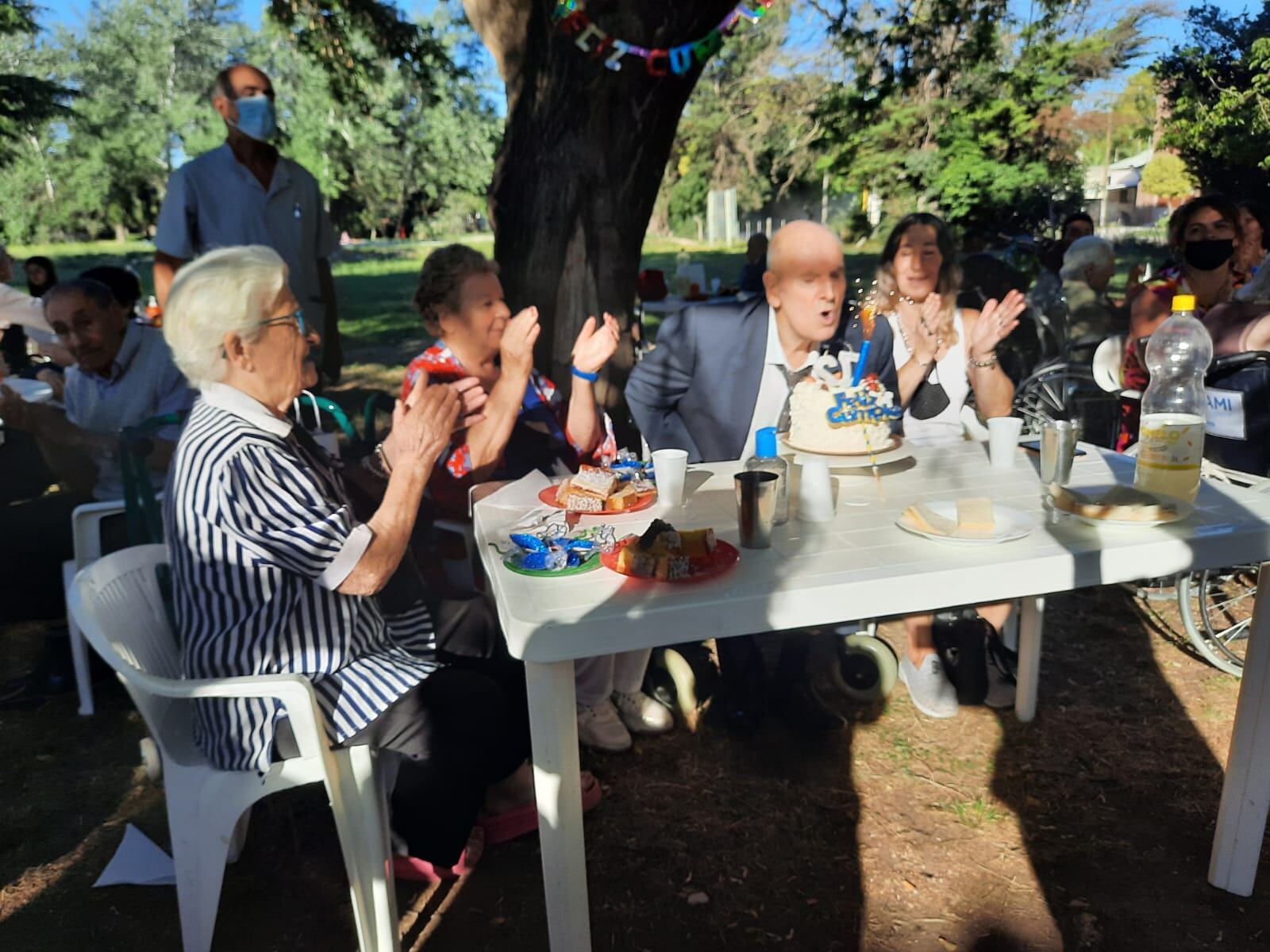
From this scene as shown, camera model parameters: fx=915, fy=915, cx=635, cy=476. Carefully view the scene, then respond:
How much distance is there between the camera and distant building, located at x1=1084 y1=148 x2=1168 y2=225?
44.6 feet

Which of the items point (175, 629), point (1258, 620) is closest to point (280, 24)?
point (175, 629)

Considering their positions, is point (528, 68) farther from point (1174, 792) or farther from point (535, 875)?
point (1174, 792)

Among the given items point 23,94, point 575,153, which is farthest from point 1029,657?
point 23,94

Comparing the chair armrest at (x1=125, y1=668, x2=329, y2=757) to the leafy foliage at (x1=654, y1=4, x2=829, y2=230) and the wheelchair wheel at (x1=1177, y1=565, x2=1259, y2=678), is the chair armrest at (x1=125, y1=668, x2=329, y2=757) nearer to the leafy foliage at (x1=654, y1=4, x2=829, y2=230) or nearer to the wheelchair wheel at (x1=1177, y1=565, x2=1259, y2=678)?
the wheelchair wheel at (x1=1177, y1=565, x2=1259, y2=678)

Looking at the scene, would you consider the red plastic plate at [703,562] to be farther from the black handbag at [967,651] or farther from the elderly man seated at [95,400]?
the elderly man seated at [95,400]

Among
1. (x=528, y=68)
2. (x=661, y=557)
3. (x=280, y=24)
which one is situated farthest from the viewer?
(x=280, y=24)

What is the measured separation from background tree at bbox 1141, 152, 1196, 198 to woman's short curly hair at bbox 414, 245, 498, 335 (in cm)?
1326

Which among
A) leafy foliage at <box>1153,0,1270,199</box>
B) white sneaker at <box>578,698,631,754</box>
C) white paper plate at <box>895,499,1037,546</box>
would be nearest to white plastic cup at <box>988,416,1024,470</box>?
white paper plate at <box>895,499,1037,546</box>

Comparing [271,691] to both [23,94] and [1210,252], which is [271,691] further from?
[23,94]

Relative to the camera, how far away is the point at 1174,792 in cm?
253

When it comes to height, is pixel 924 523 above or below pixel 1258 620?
above

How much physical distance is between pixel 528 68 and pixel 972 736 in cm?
344

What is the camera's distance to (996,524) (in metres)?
1.80

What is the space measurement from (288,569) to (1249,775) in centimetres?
209
